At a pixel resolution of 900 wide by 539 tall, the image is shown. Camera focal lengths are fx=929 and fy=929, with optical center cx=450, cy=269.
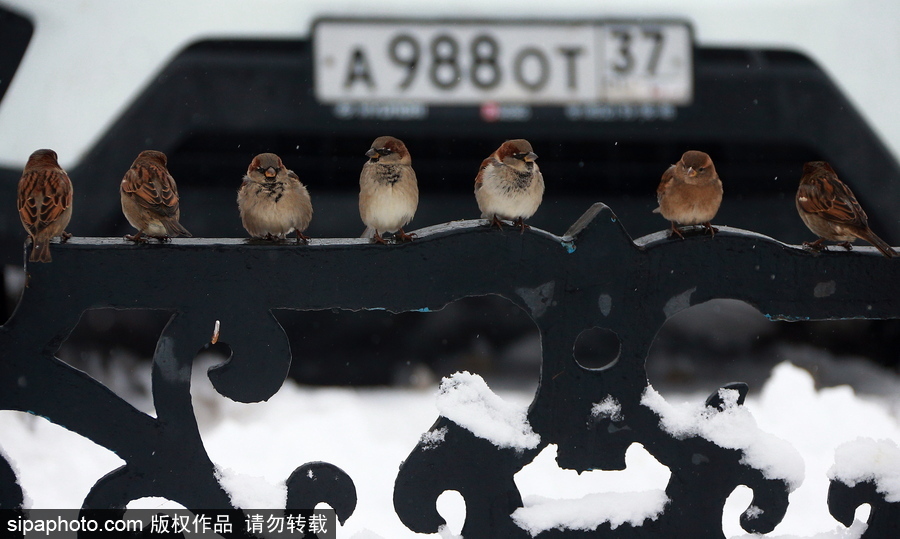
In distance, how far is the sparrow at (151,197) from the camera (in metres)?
1.34

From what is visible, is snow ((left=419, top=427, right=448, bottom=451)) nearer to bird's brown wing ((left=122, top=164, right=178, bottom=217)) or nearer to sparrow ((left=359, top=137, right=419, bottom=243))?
sparrow ((left=359, top=137, right=419, bottom=243))

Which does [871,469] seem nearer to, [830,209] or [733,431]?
[733,431]

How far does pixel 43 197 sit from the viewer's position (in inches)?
44.8

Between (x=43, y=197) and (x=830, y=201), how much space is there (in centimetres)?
104

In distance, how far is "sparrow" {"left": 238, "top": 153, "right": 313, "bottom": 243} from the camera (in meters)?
Answer: 1.43

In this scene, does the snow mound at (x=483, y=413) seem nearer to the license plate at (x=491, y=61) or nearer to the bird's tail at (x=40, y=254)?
the bird's tail at (x=40, y=254)

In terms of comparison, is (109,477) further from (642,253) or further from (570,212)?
(570,212)

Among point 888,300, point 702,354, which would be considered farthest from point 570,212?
point 888,300

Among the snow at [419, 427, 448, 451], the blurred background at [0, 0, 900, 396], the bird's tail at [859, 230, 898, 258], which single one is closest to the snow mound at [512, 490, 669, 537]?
the snow at [419, 427, 448, 451]

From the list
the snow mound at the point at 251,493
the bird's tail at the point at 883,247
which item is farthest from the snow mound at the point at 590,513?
the bird's tail at the point at 883,247

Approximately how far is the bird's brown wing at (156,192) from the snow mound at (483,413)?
54cm

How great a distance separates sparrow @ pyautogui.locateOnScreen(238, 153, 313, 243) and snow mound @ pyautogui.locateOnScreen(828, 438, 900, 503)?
81 centimetres

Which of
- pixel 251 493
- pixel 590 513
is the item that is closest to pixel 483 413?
pixel 590 513

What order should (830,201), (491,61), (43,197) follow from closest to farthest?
(43,197) → (830,201) → (491,61)
